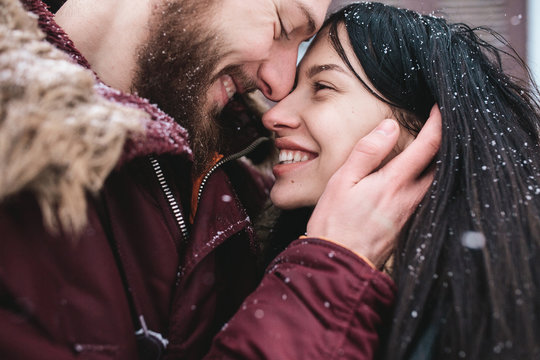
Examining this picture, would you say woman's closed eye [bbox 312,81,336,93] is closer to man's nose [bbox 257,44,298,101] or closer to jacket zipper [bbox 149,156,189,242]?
man's nose [bbox 257,44,298,101]

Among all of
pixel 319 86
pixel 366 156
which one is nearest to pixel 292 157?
pixel 319 86

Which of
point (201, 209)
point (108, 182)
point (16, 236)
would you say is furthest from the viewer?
point (201, 209)

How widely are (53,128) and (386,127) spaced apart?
111 centimetres

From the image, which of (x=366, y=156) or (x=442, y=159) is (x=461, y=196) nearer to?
(x=442, y=159)

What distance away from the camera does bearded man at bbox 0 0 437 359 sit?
38.0 inches

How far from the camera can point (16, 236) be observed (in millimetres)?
1010

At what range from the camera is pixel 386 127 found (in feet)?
5.34

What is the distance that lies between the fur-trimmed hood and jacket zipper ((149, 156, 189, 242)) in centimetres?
33

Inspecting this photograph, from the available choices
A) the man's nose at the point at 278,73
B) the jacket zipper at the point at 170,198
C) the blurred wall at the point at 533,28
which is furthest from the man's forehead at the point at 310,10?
the blurred wall at the point at 533,28

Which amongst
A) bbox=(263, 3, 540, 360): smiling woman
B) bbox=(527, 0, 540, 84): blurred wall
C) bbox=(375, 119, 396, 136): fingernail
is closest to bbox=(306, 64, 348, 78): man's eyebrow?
bbox=(263, 3, 540, 360): smiling woman

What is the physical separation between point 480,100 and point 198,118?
1064mm

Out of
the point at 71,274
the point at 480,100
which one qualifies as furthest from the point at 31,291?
the point at 480,100

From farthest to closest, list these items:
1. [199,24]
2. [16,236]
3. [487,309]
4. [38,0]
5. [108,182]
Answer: [199,24] → [38,0] → [108,182] → [487,309] → [16,236]

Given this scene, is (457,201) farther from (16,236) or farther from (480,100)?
(16,236)
